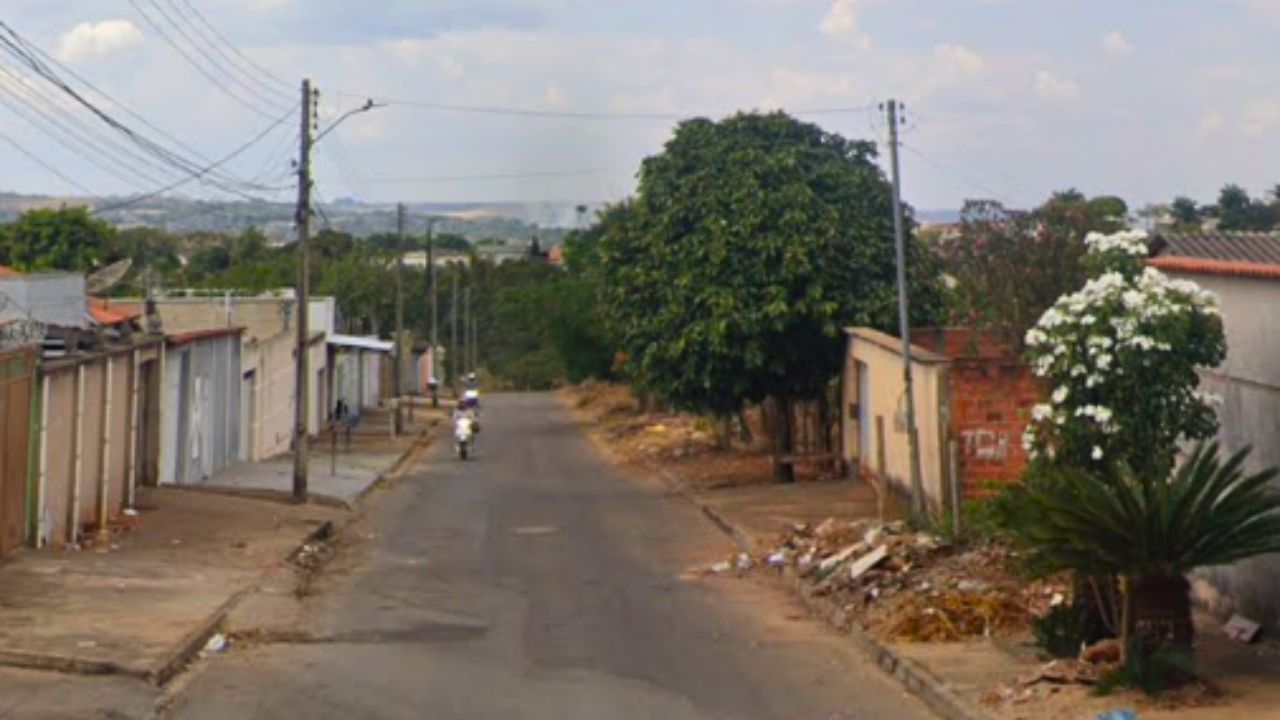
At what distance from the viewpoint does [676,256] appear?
34.3 m

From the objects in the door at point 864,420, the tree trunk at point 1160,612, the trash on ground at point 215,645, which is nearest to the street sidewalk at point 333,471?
the door at point 864,420

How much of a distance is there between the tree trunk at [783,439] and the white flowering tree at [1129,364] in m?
22.0

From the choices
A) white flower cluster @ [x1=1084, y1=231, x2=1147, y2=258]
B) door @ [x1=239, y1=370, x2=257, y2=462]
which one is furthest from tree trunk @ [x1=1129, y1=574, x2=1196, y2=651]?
door @ [x1=239, y1=370, x2=257, y2=462]

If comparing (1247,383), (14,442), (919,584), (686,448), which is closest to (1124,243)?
(1247,383)

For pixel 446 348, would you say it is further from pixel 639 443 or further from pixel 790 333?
pixel 790 333

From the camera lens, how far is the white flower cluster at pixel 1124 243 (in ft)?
43.7

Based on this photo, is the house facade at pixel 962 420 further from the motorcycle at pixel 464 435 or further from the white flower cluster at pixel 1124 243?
the motorcycle at pixel 464 435

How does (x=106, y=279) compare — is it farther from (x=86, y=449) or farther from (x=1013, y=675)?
(x=1013, y=675)

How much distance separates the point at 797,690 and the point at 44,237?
200 feet

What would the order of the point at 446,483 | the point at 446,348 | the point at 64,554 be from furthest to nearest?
the point at 446,348, the point at 446,483, the point at 64,554

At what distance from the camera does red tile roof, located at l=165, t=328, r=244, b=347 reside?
102ft

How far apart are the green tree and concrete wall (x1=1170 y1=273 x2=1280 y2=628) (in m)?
58.4

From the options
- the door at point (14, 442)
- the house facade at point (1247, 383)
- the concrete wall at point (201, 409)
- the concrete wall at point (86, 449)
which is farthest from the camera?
the concrete wall at point (201, 409)

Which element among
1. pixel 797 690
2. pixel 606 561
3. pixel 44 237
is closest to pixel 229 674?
pixel 797 690
